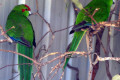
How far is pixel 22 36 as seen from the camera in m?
1.34

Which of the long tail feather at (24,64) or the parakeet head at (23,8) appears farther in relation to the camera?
the parakeet head at (23,8)

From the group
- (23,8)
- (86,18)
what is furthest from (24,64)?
(86,18)

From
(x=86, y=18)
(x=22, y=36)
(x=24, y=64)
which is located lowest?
(x=24, y=64)

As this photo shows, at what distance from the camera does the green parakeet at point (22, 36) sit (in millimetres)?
1310

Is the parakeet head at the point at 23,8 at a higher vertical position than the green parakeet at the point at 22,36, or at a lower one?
higher

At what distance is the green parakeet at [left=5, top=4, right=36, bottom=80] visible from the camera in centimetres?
131

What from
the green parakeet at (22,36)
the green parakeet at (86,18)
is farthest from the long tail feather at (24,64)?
the green parakeet at (86,18)

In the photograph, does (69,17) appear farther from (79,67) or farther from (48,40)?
(79,67)

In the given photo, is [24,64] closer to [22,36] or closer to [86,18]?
[22,36]

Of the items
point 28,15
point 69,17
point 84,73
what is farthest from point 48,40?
point 84,73

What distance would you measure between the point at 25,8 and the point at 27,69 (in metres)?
0.46

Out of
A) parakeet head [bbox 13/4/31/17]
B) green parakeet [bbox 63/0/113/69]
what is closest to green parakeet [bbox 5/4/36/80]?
parakeet head [bbox 13/4/31/17]

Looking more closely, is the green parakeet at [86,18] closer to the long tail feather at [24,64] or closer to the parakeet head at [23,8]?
the long tail feather at [24,64]

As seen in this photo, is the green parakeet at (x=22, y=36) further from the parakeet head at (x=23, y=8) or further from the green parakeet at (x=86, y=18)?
the green parakeet at (x=86, y=18)
